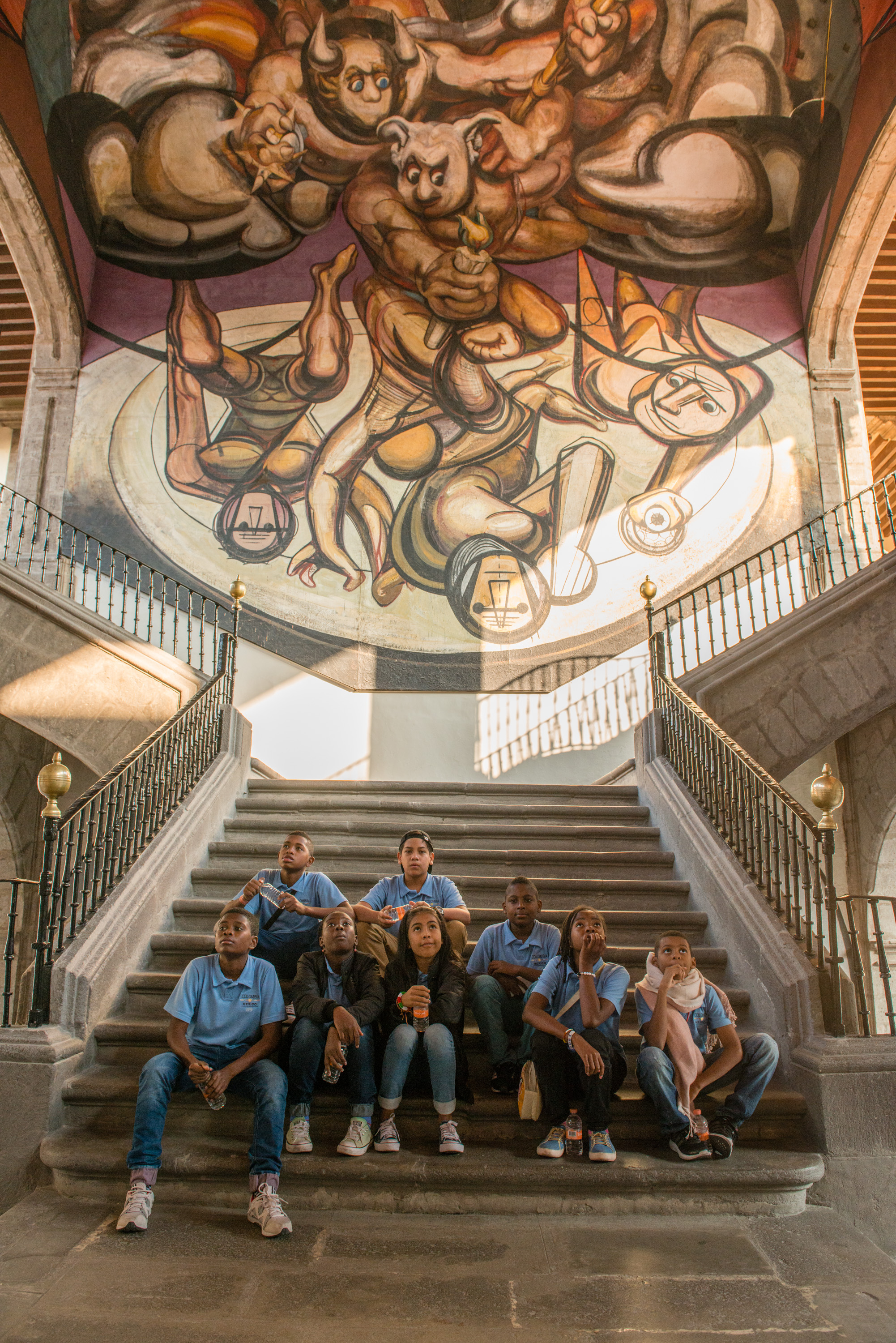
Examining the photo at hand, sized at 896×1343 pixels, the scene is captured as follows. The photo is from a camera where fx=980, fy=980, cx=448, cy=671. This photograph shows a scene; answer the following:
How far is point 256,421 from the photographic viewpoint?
10438 millimetres

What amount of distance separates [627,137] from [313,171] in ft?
10.9

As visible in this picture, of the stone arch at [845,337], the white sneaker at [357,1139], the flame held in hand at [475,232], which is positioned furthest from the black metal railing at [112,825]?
the stone arch at [845,337]

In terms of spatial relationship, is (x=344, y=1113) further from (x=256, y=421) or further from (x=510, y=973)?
(x=256, y=421)

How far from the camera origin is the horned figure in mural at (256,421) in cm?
1012

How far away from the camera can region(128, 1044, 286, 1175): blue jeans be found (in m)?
3.28

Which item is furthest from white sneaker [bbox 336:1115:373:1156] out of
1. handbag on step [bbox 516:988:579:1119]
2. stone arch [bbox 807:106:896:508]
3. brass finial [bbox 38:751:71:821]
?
stone arch [bbox 807:106:896:508]

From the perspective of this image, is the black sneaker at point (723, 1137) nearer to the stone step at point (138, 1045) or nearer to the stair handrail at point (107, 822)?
the stone step at point (138, 1045)

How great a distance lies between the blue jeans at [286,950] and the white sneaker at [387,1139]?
3.17 ft

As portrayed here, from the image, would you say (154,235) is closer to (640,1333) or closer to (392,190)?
(392,190)

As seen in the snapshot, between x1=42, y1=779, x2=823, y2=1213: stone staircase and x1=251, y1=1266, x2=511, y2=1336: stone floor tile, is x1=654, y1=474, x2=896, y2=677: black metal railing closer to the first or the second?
x1=42, y1=779, x2=823, y2=1213: stone staircase

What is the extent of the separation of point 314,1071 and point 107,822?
2.19 metres

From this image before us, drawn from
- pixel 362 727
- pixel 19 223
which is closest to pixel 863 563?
pixel 362 727

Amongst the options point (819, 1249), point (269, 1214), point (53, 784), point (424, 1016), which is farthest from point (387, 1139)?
point (53, 784)

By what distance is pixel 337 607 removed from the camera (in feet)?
32.6
